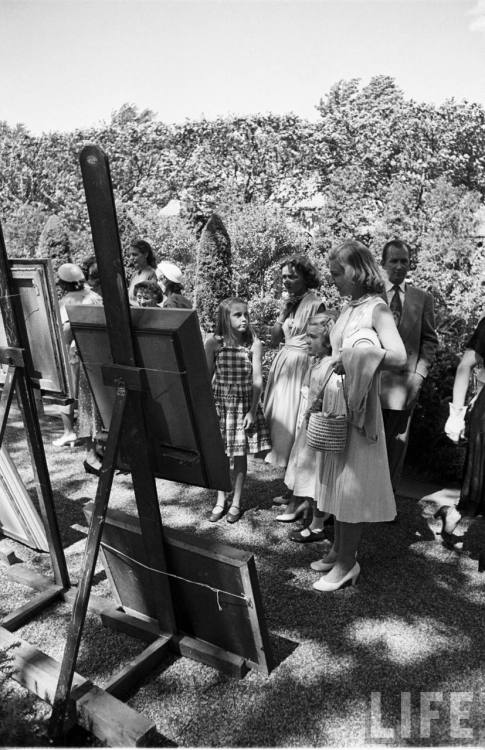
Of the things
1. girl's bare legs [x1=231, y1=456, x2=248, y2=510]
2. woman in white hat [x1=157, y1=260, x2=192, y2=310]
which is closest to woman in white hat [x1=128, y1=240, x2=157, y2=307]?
woman in white hat [x1=157, y1=260, x2=192, y2=310]

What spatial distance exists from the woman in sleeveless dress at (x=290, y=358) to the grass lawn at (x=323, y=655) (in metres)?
0.67

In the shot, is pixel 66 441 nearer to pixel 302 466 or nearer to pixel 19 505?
pixel 19 505

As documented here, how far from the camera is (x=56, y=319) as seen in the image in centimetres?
312

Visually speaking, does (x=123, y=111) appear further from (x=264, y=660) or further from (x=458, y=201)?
(x=264, y=660)

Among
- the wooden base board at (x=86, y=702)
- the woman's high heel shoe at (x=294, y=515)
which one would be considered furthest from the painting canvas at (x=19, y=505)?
the woman's high heel shoe at (x=294, y=515)

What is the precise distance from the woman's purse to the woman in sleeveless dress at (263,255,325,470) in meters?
1.27

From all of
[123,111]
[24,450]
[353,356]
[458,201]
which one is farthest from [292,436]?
[123,111]

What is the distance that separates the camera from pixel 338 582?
353cm

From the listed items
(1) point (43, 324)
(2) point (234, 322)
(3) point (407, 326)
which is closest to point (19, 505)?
(1) point (43, 324)

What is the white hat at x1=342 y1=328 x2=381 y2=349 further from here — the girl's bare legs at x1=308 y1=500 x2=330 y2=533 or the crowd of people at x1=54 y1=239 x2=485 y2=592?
the girl's bare legs at x1=308 y1=500 x2=330 y2=533

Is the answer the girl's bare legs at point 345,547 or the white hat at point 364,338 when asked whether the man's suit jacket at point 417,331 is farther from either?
the girl's bare legs at point 345,547

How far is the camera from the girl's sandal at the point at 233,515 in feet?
14.8

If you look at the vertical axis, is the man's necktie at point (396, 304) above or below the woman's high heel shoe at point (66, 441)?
above

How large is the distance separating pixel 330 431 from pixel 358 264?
921mm
